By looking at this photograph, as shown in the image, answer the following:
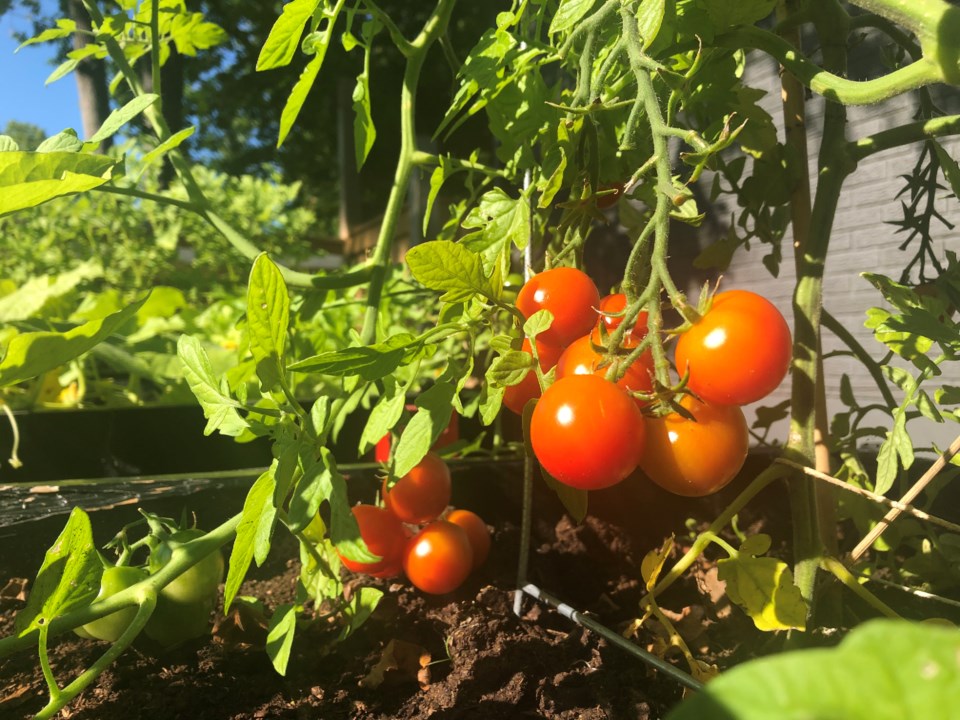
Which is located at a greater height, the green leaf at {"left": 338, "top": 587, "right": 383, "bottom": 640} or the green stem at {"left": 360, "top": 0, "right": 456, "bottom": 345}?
the green stem at {"left": 360, "top": 0, "right": 456, "bottom": 345}

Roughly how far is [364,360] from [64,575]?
0.23 meters

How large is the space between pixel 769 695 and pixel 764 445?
2.51ft

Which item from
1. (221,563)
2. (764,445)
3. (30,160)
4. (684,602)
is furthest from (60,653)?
(764,445)

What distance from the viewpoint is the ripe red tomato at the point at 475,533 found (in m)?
0.72

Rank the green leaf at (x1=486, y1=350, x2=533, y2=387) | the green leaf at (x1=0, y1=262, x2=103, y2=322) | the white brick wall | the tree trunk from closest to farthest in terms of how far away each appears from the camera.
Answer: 1. the green leaf at (x1=486, y1=350, x2=533, y2=387)
2. the green leaf at (x1=0, y1=262, x2=103, y2=322)
3. the white brick wall
4. the tree trunk

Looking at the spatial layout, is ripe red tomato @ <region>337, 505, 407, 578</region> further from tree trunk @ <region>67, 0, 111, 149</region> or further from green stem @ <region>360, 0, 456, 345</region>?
tree trunk @ <region>67, 0, 111, 149</region>

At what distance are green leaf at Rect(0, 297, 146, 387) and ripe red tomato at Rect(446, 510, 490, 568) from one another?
15.5 inches

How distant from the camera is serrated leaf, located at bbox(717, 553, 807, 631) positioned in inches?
17.1

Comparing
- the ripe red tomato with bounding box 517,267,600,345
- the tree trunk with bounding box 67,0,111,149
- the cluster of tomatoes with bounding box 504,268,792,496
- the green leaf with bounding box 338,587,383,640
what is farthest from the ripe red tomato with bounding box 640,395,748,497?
the tree trunk with bounding box 67,0,111,149

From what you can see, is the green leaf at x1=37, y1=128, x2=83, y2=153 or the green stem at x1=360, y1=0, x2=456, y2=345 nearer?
the green leaf at x1=37, y1=128, x2=83, y2=153

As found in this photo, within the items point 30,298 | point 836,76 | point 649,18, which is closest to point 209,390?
point 649,18

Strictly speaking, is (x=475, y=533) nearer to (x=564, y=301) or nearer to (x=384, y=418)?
(x=384, y=418)

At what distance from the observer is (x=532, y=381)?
20.8 inches

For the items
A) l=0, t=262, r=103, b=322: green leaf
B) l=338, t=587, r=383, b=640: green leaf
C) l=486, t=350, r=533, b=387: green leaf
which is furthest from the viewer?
l=0, t=262, r=103, b=322: green leaf
